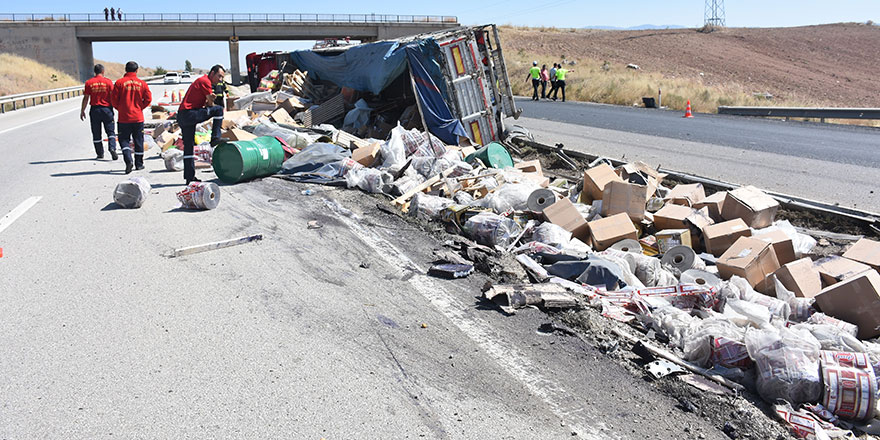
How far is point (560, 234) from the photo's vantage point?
6855 mm

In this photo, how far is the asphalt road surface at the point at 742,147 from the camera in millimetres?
9791

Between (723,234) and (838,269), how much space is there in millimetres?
1228

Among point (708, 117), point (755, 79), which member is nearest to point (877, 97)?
point (755, 79)

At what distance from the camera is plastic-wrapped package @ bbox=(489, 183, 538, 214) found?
26.1 ft

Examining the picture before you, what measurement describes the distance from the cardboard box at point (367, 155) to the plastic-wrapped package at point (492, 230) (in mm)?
3529

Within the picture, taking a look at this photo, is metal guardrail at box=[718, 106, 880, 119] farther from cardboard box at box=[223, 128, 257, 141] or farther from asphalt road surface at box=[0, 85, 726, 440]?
asphalt road surface at box=[0, 85, 726, 440]

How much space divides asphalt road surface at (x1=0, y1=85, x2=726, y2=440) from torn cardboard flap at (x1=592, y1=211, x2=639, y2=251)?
196 cm

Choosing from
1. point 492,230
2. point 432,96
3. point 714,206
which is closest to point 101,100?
point 432,96

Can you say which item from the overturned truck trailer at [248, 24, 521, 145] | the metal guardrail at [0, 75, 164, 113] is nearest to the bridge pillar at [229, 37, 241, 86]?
the metal guardrail at [0, 75, 164, 113]

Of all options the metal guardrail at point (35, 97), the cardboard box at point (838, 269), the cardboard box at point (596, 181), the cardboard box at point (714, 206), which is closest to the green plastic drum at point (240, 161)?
the cardboard box at point (596, 181)

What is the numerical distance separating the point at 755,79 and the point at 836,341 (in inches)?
1936

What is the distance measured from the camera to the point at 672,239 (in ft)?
22.8

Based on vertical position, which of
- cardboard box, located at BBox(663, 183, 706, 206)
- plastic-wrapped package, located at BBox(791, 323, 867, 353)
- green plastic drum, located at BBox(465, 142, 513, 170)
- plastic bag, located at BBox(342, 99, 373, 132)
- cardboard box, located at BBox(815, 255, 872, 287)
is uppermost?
plastic bag, located at BBox(342, 99, 373, 132)

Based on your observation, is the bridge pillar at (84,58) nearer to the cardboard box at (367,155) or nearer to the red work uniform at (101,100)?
the red work uniform at (101,100)
